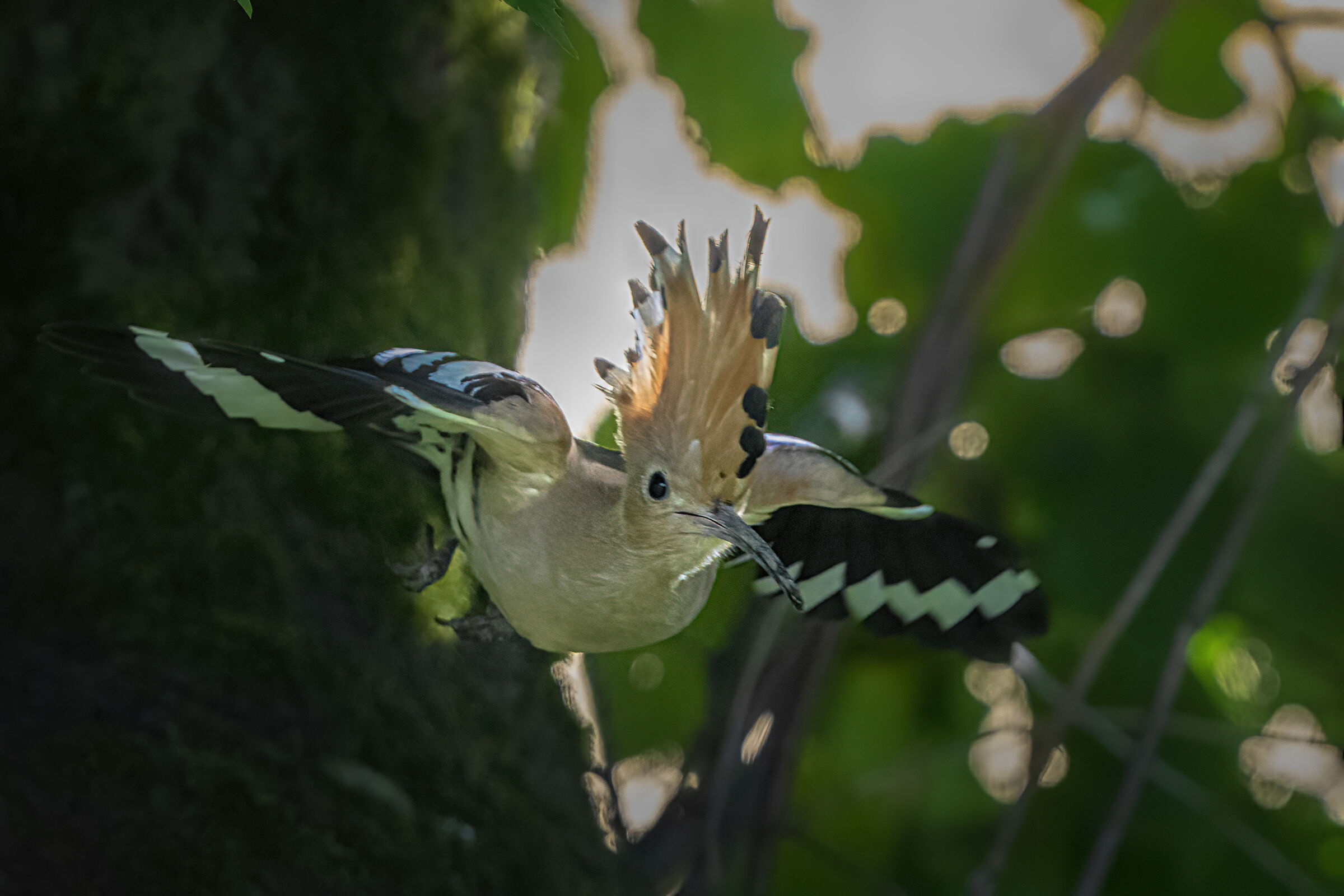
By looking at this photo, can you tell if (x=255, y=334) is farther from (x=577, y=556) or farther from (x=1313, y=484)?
(x=1313, y=484)

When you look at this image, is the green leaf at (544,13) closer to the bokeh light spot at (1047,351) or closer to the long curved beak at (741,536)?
the long curved beak at (741,536)

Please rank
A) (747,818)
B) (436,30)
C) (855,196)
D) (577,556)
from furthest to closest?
1. (855,196)
2. (747,818)
3. (436,30)
4. (577,556)

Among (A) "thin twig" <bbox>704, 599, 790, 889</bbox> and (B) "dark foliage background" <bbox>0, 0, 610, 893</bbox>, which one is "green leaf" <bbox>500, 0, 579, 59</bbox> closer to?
(B) "dark foliage background" <bbox>0, 0, 610, 893</bbox>

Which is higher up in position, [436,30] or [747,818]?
[436,30]

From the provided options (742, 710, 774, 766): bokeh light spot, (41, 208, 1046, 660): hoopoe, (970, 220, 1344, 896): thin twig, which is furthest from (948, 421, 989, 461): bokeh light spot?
(41, 208, 1046, 660): hoopoe

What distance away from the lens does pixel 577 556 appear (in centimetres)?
45

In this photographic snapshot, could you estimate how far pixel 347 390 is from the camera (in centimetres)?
45

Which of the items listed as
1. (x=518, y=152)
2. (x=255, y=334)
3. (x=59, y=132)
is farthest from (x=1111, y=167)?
(x=59, y=132)

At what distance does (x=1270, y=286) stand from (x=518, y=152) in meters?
0.94

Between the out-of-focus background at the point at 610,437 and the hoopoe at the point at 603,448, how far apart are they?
0.51 feet

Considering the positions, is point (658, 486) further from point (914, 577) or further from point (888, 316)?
point (888, 316)

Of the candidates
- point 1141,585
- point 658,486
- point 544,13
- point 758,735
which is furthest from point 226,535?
point 1141,585

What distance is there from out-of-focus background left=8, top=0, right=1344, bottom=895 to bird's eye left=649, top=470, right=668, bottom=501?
0.26 m

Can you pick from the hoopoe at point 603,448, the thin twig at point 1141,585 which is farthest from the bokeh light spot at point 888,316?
the hoopoe at point 603,448
